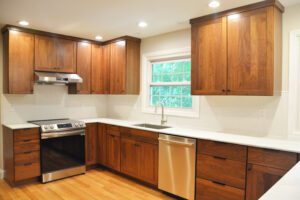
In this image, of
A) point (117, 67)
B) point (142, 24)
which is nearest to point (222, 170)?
point (142, 24)

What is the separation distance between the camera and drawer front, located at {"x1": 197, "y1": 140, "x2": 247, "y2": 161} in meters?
2.54

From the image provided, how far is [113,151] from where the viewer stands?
4.16 m

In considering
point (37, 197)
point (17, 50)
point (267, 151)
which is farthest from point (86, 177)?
point (267, 151)

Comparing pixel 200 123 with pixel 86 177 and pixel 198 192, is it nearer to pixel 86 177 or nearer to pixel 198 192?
pixel 198 192

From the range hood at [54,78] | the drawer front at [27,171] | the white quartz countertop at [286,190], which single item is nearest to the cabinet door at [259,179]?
the white quartz countertop at [286,190]

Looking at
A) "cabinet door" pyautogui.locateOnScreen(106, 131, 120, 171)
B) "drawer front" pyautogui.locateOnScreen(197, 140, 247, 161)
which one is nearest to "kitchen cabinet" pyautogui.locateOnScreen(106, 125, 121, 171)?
"cabinet door" pyautogui.locateOnScreen(106, 131, 120, 171)

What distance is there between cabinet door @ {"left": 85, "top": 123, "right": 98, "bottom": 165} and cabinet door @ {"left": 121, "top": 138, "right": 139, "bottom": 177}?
0.74 m

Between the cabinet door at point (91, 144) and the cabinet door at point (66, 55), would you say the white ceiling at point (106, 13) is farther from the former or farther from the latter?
the cabinet door at point (91, 144)

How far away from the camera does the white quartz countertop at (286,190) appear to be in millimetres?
1160

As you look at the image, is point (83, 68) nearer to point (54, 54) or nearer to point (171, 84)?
point (54, 54)

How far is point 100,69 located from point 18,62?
155cm

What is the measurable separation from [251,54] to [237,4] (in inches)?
24.5

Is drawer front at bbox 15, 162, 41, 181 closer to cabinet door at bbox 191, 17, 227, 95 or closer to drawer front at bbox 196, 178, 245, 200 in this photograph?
drawer front at bbox 196, 178, 245, 200

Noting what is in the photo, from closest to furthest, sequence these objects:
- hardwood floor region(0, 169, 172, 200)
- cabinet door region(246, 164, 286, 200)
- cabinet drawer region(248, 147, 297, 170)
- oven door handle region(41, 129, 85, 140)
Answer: cabinet drawer region(248, 147, 297, 170) < cabinet door region(246, 164, 286, 200) < hardwood floor region(0, 169, 172, 200) < oven door handle region(41, 129, 85, 140)
